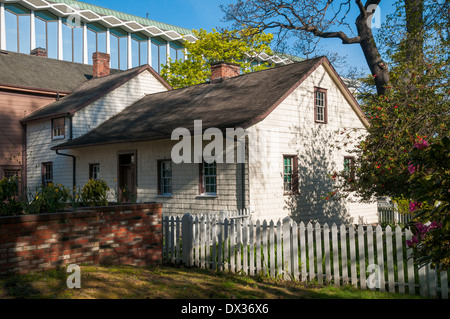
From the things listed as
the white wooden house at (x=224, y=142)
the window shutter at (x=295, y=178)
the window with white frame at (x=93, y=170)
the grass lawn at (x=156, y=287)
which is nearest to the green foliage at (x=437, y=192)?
the grass lawn at (x=156, y=287)

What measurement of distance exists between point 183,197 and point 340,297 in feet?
32.9

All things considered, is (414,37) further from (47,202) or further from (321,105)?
(47,202)

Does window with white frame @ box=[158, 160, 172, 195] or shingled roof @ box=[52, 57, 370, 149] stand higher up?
shingled roof @ box=[52, 57, 370, 149]

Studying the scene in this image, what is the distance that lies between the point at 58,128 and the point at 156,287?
17.2 metres

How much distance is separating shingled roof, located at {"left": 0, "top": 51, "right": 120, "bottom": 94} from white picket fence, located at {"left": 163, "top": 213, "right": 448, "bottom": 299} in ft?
58.3

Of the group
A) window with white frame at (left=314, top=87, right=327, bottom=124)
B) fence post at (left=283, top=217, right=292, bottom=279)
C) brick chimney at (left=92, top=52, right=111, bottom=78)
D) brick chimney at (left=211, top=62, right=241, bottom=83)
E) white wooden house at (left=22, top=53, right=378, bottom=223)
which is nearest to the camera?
fence post at (left=283, top=217, right=292, bottom=279)

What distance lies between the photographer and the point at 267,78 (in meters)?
18.3

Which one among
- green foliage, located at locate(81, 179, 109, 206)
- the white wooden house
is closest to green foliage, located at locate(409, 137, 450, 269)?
green foliage, located at locate(81, 179, 109, 206)

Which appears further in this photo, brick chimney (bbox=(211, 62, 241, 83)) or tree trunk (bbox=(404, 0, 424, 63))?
brick chimney (bbox=(211, 62, 241, 83))

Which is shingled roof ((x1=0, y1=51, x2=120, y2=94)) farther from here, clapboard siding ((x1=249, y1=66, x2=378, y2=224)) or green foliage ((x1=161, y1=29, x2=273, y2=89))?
clapboard siding ((x1=249, y1=66, x2=378, y2=224))

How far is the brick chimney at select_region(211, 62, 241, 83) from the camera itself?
20609mm

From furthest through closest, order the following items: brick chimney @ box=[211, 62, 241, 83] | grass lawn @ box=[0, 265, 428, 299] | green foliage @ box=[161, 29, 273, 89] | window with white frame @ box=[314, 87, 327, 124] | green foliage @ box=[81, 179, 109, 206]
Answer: green foliage @ box=[161, 29, 273, 89] < brick chimney @ box=[211, 62, 241, 83] < window with white frame @ box=[314, 87, 327, 124] < green foliage @ box=[81, 179, 109, 206] < grass lawn @ box=[0, 265, 428, 299]
